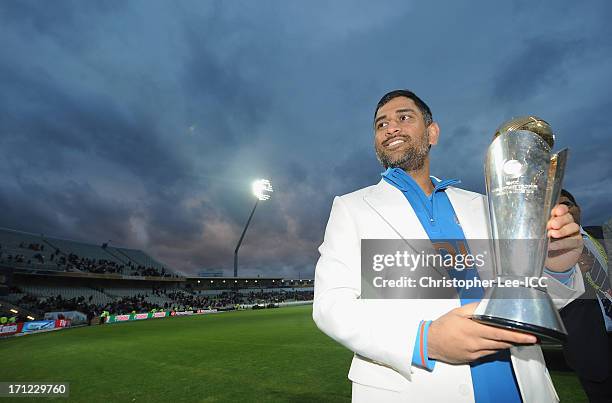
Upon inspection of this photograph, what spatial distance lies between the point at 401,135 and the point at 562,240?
0.82 meters

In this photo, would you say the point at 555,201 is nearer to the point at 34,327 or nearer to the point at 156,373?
the point at 156,373

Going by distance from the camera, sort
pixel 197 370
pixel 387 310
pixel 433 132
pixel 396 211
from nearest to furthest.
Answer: pixel 387 310, pixel 396 211, pixel 433 132, pixel 197 370

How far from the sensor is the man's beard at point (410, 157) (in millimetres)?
1625

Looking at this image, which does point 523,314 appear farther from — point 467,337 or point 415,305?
point 415,305

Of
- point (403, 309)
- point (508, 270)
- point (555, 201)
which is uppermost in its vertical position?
point (555, 201)

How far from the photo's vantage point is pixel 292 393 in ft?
19.1

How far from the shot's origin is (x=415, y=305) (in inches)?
50.3

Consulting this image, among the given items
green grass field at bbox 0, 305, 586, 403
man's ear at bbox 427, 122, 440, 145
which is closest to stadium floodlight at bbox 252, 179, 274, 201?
green grass field at bbox 0, 305, 586, 403

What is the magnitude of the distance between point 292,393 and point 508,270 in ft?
19.5

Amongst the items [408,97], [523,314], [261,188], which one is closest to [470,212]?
[408,97]

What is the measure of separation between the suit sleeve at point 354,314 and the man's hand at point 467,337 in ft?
0.29

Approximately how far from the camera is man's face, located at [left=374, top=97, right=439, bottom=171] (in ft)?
5.33

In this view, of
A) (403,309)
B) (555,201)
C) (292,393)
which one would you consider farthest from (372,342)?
(292,393)

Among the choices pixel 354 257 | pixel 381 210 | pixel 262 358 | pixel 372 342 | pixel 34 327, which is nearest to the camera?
pixel 372 342
